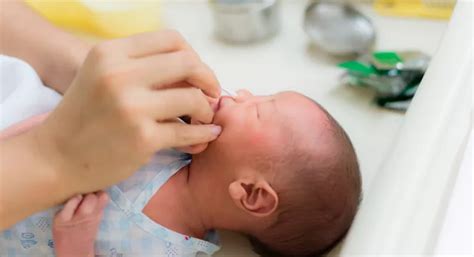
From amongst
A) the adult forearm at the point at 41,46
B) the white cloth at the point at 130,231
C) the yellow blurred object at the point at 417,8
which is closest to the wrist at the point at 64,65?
the adult forearm at the point at 41,46

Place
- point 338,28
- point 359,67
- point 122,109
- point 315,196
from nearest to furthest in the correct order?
1. point 122,109
2. point 315,196
3. point 359,67
4. point 338,28

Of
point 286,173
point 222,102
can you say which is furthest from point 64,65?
point 286,173

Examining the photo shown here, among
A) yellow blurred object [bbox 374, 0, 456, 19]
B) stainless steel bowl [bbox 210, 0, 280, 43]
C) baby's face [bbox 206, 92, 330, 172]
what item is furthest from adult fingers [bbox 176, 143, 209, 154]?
yellow blurred object [bbox 374, 0, 456, 19]

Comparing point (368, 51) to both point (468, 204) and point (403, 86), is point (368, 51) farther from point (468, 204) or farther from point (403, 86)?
point (468, 204)

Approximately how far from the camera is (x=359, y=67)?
1055 mm

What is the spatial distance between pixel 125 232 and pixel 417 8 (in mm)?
752

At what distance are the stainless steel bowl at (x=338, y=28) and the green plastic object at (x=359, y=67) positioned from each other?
71 mm

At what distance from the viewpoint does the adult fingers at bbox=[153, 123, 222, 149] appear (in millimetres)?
631

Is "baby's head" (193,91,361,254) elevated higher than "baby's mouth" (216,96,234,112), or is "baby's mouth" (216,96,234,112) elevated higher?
"baby's mouth" (216,96,234,112)

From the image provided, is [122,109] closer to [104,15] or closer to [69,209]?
[69,209]

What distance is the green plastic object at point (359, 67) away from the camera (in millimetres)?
1042

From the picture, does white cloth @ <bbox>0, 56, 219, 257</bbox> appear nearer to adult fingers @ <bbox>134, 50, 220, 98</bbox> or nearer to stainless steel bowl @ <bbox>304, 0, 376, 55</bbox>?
adult fingers @ <bbox>134, 50, 220, 98</bbox>

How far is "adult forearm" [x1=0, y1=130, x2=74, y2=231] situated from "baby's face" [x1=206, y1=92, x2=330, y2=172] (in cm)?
19

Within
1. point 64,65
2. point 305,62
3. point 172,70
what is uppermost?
point 172,70
